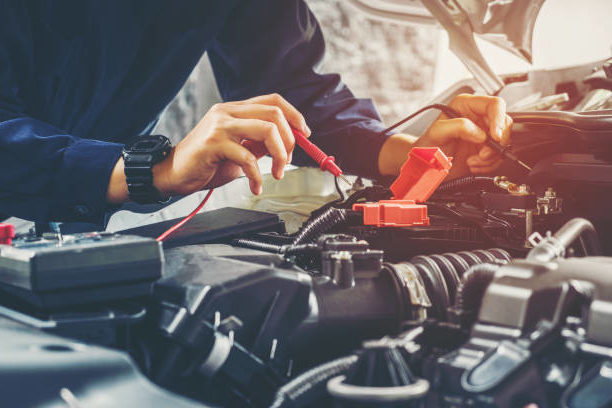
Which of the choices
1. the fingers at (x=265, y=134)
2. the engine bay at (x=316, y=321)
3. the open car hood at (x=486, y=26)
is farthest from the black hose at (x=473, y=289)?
the open car hood at (x=486, y=26)

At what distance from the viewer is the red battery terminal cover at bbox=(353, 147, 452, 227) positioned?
2.39 ft

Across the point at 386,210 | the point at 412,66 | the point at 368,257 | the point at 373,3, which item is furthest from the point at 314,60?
the point at 412,66

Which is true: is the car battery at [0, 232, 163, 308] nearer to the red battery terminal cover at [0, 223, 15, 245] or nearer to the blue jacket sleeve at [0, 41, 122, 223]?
the red battery terminal cover at [0, 223, 15, 245]

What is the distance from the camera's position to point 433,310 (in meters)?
0.58

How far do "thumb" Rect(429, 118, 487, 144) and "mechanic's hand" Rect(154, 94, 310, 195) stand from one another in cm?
28

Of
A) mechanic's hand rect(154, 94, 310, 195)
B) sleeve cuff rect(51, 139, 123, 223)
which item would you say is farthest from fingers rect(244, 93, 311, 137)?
sleeve cuff rect(51, 139, 123, 223)

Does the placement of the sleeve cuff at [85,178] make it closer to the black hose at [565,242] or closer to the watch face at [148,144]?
the watch face at [148,144]

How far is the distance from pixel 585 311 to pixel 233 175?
0.63 metres

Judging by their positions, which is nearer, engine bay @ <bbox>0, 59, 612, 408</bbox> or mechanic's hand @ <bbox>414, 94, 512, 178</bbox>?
engine bay @ <bbox>0, 59, 612, 408</bbox>

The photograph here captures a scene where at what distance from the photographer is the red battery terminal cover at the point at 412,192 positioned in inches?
28.7

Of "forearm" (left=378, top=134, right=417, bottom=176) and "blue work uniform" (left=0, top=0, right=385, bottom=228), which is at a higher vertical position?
"blue work uniform" (left=0, top=0, right=385, bottom=228)

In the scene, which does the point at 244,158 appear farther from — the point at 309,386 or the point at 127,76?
the point at 127,76

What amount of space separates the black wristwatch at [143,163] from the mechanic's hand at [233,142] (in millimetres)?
19

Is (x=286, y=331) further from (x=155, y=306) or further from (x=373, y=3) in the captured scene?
(x=373, y=3)
